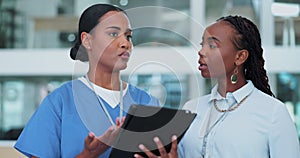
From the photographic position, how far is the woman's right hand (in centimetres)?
107

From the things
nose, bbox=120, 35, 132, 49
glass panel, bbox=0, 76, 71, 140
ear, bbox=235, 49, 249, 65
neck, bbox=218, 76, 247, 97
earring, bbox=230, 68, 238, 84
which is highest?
nose, bbox=120, 35, 132, 49

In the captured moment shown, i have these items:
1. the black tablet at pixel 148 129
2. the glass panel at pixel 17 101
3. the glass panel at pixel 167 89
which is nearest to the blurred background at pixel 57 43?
the glass panel at pixel 17 101

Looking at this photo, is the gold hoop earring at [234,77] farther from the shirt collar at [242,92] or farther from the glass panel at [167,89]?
the glass panel at [167,89]

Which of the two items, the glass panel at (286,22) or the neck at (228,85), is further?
the glass panel at (286,22)

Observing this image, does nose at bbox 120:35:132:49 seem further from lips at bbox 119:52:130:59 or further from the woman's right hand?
the woman's right hand

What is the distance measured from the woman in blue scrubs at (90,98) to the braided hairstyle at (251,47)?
28 centimetres

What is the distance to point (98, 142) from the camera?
109cm

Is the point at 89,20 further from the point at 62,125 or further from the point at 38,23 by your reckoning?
the point at 38,23

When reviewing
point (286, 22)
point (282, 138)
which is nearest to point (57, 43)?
point (286, 22)

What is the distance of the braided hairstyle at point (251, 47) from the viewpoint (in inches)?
50.2

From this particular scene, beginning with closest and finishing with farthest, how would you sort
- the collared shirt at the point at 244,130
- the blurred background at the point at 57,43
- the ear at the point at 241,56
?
the collared shirt at the point at 244,130 → the ear at the point at 241,56 → the blurred background at the point at 57,43

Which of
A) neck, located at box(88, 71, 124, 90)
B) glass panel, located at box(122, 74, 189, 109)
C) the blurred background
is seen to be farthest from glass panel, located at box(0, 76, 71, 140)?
neck, located at box(88, 71, 124, 90)

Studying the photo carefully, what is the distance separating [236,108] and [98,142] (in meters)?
0.41

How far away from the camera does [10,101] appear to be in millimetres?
3293
